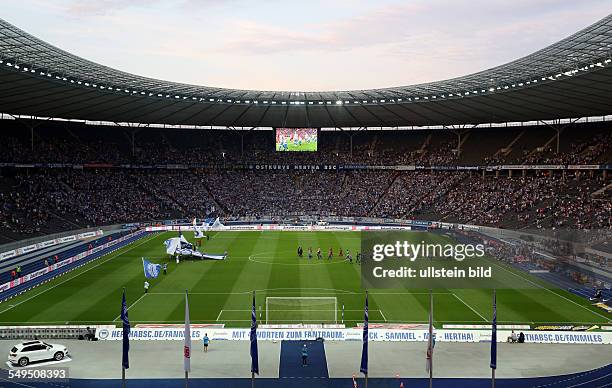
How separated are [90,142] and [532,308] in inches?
2766

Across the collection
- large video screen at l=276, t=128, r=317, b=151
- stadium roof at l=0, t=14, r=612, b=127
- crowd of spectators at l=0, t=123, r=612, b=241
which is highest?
stadium roof at l=0, t=14, r=612, b=127

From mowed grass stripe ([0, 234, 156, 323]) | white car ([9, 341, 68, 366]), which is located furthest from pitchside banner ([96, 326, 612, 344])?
mowed grass stripe ([0, 234, 156, 323])

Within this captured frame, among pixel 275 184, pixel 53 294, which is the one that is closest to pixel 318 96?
pixel 275 184

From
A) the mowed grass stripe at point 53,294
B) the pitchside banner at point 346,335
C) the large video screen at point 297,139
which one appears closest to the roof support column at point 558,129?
the large video screen at point 297,139

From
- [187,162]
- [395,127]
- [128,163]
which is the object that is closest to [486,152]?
[395,127]

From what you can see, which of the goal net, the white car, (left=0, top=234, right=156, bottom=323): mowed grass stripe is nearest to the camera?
the white car

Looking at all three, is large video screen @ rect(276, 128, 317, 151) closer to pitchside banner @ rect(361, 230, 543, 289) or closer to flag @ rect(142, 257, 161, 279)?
flag @ rect(142, 257, 161, 279)

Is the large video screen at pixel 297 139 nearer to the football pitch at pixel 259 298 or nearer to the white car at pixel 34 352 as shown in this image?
the football pitch at pixel 259 298

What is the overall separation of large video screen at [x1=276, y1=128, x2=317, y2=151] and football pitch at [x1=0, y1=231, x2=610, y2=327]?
38.4 meters

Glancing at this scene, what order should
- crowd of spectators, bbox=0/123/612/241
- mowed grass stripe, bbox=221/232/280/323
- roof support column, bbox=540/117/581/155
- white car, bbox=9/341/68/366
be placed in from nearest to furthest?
white car, bbox=9/341/68/366, mowed grass stripe, bbox=221/232/280/323, crowd of spectators, bbox=0/123/612/241, roof support column, bbox=540/117/581/155

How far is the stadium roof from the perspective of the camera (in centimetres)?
4566

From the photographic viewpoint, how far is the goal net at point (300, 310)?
31.4 m

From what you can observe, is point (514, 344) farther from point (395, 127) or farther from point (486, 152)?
point (395, 127)

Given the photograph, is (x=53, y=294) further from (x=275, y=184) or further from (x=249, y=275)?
(x=275, y=184)
